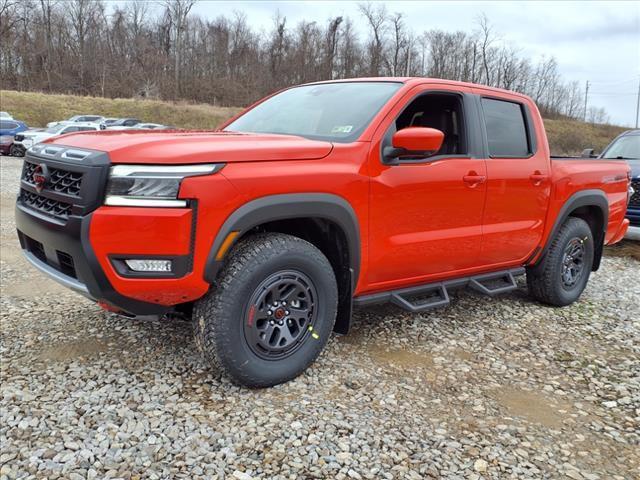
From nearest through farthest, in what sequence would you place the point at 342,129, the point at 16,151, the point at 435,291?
the point at 342,129 → the point at 435,291 → the point at 16,151

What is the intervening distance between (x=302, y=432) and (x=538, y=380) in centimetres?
174

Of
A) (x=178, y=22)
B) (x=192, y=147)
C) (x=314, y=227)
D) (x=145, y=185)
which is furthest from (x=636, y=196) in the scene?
(x=178, y=22)

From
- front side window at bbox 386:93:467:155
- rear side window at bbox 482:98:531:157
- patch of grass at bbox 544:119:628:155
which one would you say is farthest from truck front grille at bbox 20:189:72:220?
patch of grass at bbox 544:119:628:155

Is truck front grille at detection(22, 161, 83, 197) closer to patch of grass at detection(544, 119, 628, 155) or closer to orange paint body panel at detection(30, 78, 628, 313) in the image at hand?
orange paint body panel at detection(30, 78, 628, 313)

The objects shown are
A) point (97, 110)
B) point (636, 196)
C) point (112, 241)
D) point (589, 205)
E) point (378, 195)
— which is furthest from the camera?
point (97, 110)

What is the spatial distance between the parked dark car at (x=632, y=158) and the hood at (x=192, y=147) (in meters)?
6.46

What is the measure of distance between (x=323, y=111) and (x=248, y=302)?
157 cm

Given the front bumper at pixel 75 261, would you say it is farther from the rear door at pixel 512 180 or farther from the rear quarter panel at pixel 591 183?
the rear quarter panel at pixel 591 183

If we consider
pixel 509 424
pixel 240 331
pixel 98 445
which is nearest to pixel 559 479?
pixel 509 424

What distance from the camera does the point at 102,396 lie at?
9.64ft

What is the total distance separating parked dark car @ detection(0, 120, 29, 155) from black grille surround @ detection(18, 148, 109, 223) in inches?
863

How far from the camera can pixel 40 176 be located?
9.61 feet

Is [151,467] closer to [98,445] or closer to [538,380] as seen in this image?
[98,445]

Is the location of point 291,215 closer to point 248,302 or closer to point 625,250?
point 248,302
